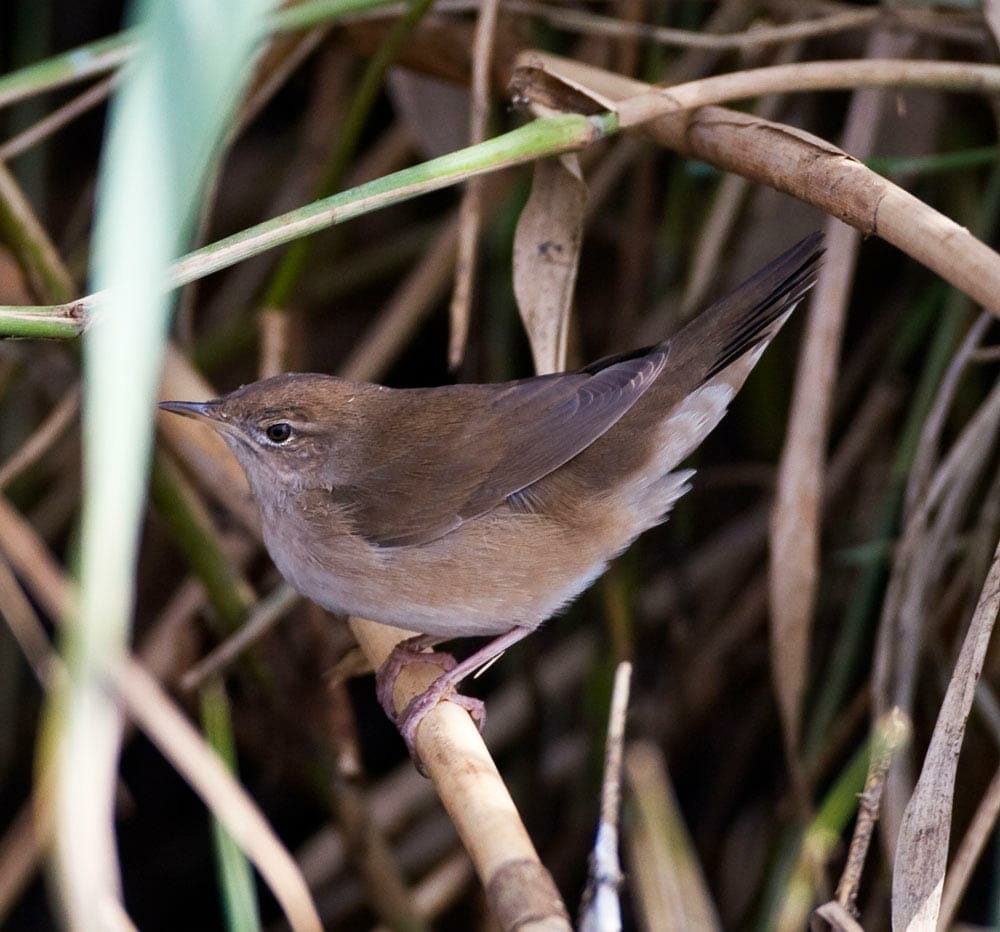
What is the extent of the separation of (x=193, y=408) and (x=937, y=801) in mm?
1611

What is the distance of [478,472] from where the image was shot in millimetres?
2688

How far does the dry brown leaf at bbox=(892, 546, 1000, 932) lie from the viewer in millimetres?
1726

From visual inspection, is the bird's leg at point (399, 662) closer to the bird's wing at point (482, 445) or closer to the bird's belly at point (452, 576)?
the bird's belly at point (452, 576)

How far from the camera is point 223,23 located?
1139 millimetres

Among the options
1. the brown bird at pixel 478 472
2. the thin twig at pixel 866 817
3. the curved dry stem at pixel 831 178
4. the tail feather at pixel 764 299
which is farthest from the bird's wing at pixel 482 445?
the thin twig at pixel 866 817

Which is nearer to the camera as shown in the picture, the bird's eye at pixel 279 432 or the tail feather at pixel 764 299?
the tail feather at pixel 764 299

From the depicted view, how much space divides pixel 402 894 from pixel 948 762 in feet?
5.38

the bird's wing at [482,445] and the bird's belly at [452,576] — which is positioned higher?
the bird's wing at [482,445]

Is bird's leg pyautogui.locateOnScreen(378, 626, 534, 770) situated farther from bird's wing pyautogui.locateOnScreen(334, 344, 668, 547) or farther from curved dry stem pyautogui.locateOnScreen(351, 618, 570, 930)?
bird's wing pyautogui.locateOnScreen(334, 344, 668, 547)

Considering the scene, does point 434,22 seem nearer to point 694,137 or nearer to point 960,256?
point 694,137

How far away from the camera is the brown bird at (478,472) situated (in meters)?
2.61

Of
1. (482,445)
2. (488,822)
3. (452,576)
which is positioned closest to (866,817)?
(488,822)

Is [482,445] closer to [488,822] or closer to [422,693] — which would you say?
[422,693]

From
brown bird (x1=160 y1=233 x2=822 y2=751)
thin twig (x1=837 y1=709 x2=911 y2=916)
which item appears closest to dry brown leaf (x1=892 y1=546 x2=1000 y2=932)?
thin twig (x1=837 y1=709 x2=911 y2=916)
